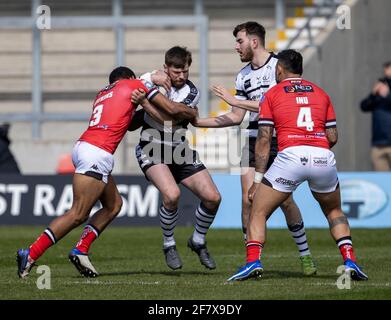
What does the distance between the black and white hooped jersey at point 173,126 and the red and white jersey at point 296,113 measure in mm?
1560

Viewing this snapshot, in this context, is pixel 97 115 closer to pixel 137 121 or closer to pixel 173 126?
pixel 137 121

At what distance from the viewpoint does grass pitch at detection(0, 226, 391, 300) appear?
982cm

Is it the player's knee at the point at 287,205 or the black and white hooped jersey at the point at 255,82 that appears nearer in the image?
the player's knee at the point at 287,205

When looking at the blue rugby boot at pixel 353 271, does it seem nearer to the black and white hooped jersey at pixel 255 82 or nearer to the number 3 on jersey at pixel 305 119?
the number 3 on jersey at pixel 305 119

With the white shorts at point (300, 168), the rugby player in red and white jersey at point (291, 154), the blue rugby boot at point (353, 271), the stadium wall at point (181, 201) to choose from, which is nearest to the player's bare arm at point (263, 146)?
the rugby player in red and white jersey at point (291, 154)

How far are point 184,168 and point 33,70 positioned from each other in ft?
54.4

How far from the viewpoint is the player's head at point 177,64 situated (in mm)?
11875

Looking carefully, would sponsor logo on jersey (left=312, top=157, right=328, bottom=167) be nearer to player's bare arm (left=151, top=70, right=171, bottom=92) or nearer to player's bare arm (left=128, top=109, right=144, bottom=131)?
player's bare arm (left=151, top=70, right=171, bottom=92)

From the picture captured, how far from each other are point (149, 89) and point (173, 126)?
79cm

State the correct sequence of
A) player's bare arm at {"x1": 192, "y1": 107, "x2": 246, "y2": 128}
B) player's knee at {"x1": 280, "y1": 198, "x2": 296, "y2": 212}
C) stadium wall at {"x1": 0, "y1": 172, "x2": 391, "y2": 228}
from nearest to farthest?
player's knee at {"x1": 280, "y1": 198, "x2": 296, "y2": 212} → player's bare arm at {"x1": 192, "y1": 107, "x2": 246, "y2": 128} → stadium wall at {"x1": 0, "y1": 172, "x2": 391, "y2": 228}

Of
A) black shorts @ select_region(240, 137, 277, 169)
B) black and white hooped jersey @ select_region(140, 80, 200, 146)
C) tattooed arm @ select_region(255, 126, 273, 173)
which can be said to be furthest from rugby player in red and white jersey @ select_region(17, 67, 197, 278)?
tattooed arm @ select_region(255, 126, 273, 173)

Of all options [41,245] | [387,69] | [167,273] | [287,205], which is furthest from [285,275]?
[387,69]
